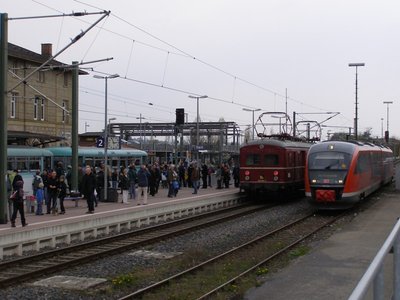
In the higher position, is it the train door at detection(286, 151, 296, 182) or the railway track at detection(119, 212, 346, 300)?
the train door at detection(286, 151, 296, 182)

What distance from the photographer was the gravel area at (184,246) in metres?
9.23

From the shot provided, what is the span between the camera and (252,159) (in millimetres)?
26438

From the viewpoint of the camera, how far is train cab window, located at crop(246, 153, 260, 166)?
26.3m

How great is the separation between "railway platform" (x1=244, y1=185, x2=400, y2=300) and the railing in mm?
95

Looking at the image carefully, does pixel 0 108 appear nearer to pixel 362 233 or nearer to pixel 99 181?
pixel 99 181

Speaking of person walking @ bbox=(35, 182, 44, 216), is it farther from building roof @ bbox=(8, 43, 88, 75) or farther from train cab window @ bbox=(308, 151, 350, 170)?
building roof @ bbox=(8, 43, 88, 75)

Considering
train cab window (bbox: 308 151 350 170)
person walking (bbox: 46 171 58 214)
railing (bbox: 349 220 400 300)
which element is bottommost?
person walking (bbox: 46 171 58 214)

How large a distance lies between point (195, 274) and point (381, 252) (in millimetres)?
7247

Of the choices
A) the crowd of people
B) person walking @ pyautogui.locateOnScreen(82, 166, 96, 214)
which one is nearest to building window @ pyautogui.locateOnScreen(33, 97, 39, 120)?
the crowd of people

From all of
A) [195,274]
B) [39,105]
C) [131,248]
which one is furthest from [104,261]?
[39,105]

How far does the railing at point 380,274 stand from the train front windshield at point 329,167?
53.4 feet

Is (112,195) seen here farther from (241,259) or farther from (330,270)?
(330,270)

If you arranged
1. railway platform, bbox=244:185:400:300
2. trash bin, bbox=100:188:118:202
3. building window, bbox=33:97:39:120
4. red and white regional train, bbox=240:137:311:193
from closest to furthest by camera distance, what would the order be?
railway platform, bbox=244:185:400:300
trash bin, bbox=100:188:118:202
red and white regional train, bbox=240:137:311:193
building window, bbox=33:97:39:120

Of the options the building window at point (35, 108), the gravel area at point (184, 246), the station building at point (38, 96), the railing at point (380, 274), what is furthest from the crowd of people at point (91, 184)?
the building window at point (35, 108)
